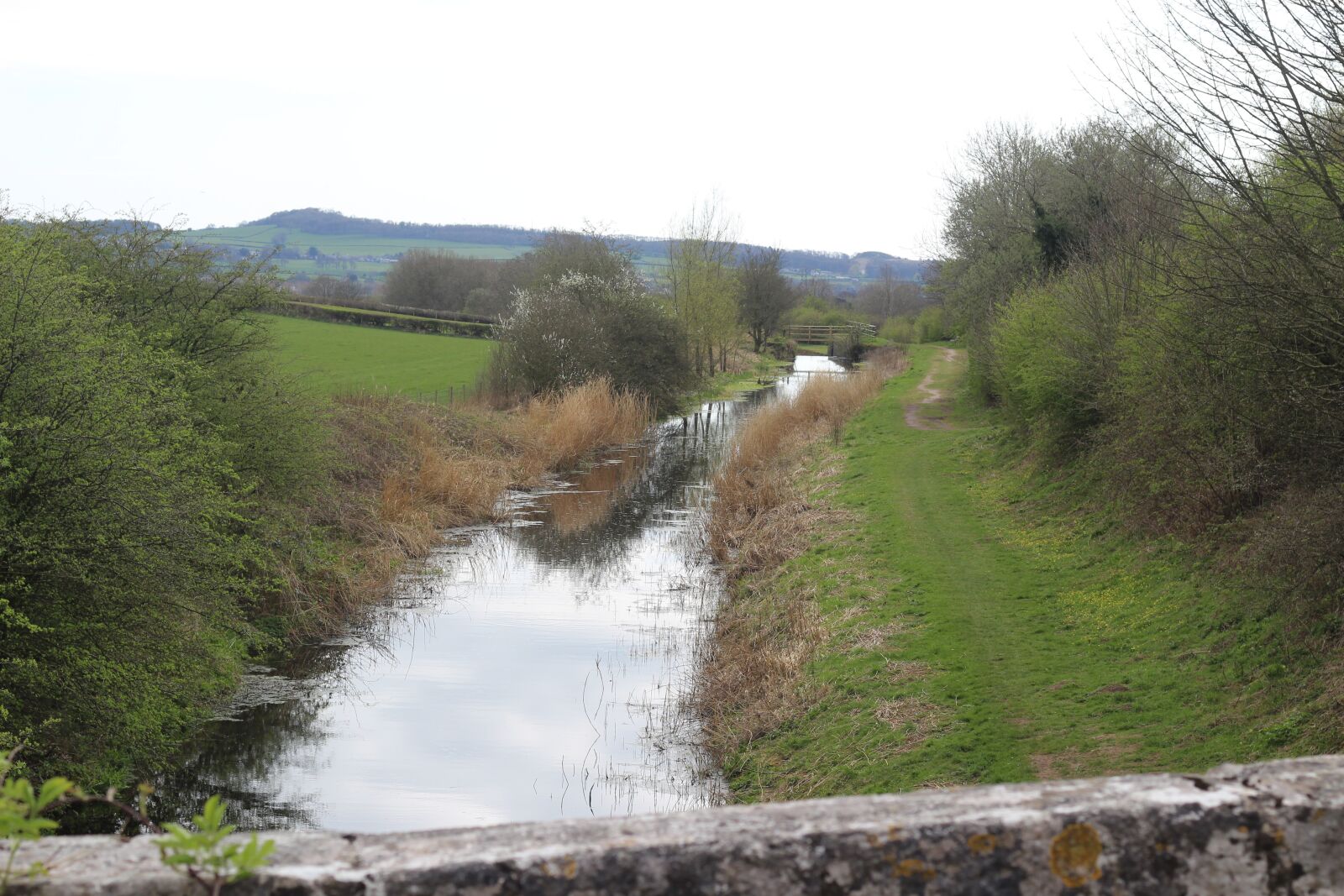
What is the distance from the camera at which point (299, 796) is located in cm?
1133

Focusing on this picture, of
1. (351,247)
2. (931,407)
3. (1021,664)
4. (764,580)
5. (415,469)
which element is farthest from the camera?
(351,247)

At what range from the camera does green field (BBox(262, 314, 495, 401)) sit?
131 ft

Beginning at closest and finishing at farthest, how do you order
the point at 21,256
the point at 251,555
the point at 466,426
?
the point at 21,256, the point at 251,555, the point at 466,426

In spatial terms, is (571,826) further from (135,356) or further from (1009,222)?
(1009,222)

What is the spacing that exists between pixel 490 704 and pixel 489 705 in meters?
0.06

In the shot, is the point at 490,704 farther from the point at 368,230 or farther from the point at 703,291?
the point at 368,230

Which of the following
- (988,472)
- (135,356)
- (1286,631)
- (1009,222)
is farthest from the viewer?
(1009,222)

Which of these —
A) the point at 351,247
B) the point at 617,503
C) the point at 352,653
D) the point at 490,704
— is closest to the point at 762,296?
the point at 617,503

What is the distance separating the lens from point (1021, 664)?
11.8 m

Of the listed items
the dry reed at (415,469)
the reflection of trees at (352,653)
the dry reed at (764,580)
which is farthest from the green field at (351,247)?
the reflection of trees at (352,653)

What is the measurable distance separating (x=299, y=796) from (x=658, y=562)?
32.7 ft

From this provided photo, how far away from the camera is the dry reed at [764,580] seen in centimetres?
1253

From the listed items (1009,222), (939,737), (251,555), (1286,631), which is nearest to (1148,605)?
(1286,631)

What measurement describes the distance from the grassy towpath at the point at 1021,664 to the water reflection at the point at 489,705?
63.8 inches
